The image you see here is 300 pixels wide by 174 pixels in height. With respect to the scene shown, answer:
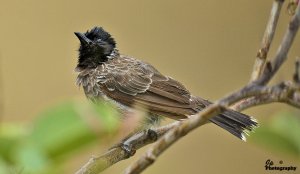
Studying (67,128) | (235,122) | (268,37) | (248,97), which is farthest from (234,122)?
(67,128)

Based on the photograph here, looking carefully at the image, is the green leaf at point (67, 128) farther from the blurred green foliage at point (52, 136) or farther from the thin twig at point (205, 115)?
the thin twig at point (205, 115)

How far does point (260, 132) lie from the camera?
0.60m

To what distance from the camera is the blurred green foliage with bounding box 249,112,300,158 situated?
59 cm

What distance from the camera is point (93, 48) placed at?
2.75 m

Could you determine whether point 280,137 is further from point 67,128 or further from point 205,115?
point 67,128

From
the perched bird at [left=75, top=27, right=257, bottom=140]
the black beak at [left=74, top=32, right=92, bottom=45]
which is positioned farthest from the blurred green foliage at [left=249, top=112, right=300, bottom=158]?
the black beak at [left=74, top=32, right=92, bottom=45]

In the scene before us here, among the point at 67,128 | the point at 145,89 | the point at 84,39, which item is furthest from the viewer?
the point at 84,39

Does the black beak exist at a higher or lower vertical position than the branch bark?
higher

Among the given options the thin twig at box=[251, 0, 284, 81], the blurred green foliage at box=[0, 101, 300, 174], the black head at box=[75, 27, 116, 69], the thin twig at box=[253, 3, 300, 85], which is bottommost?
the blurred green foliage at box=[0, 101, 300, 174]

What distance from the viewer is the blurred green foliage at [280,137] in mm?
592

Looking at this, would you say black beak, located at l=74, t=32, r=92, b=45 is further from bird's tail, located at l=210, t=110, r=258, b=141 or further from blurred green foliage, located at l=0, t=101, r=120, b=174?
blurred green foliage, located at l=0, t=101, r=120, b=174

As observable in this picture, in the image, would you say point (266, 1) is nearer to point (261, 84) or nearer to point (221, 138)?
point (221, 138)

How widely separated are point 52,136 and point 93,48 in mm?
2275

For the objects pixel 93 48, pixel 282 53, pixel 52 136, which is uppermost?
pixel 93 48
